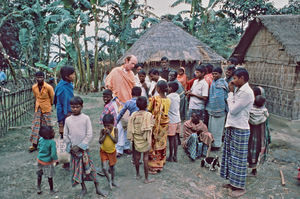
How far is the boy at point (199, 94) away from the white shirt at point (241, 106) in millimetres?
1402

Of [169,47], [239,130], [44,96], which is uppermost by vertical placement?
[169,47]

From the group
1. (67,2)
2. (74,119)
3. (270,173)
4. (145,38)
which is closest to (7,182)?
(74,119)

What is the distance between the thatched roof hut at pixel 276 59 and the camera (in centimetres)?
746

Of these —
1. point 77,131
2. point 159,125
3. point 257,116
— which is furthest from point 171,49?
point 77,131

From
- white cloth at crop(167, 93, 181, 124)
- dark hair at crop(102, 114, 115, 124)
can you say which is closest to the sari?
white cloth at crop(167, 93, 181, 124)

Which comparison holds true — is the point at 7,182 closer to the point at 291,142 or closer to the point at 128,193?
the point at 128,193

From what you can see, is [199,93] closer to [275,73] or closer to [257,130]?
[257,130]

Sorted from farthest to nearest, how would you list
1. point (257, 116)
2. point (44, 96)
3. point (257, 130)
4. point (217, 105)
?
point (217, 105)
point (44, 96)
point (257, 130)
point (257, 116)

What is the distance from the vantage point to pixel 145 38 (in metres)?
11.8

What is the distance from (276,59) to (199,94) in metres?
5.02

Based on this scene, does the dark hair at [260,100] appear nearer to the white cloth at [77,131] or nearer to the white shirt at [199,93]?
the white shirt at [199,93]

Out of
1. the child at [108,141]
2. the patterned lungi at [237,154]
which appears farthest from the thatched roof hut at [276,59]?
the child at [108,141]

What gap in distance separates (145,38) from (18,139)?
26.0 ft

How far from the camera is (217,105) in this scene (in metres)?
4.80
